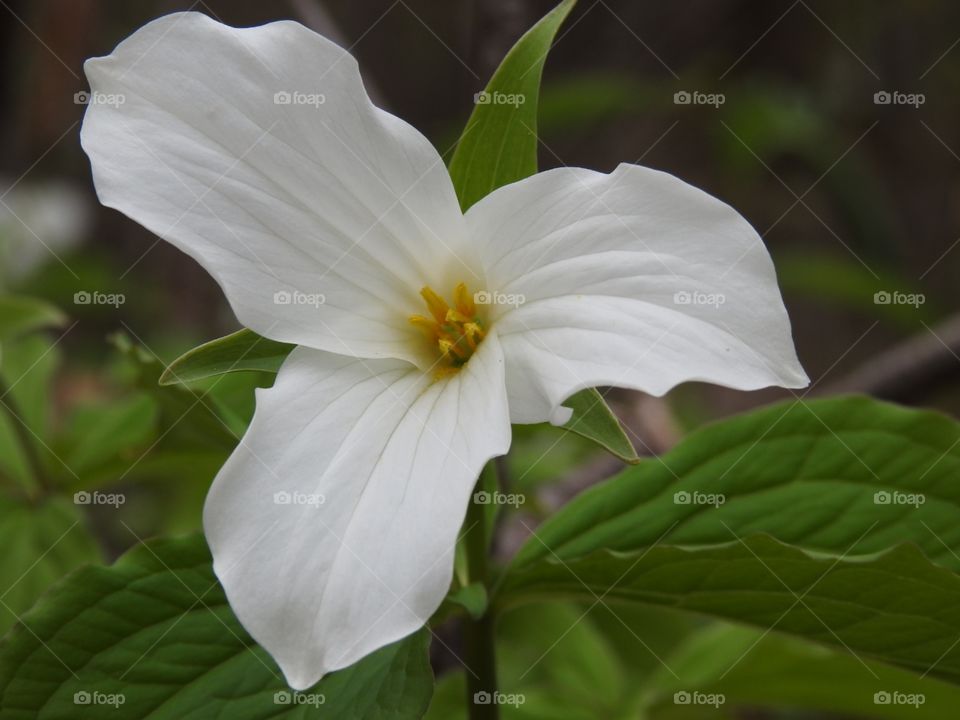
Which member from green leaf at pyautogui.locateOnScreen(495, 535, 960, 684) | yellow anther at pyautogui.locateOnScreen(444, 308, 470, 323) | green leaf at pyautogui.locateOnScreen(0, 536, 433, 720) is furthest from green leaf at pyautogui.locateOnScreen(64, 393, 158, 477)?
green leaf at pyautogui.locateOnScreen(495, 535, 960, 684)

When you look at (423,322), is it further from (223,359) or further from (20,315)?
(20,315)

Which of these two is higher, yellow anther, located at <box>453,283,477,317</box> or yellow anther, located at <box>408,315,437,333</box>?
yellow anther, located at <box>453,283,477,317</box>

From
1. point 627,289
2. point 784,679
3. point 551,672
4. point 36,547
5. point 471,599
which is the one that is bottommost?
point 551,672

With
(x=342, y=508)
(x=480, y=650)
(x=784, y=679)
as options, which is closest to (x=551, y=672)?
(x=784, y=679)

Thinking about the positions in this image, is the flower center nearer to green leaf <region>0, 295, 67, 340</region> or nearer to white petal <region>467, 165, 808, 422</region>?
white petal <region>467, 165, 808, 422</region>

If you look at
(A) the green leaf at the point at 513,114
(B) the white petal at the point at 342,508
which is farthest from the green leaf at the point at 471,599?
(A) the green leaf at the point at 513,114

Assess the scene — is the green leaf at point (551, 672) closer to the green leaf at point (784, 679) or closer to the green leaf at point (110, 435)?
the green leaf at point (784, 679)
